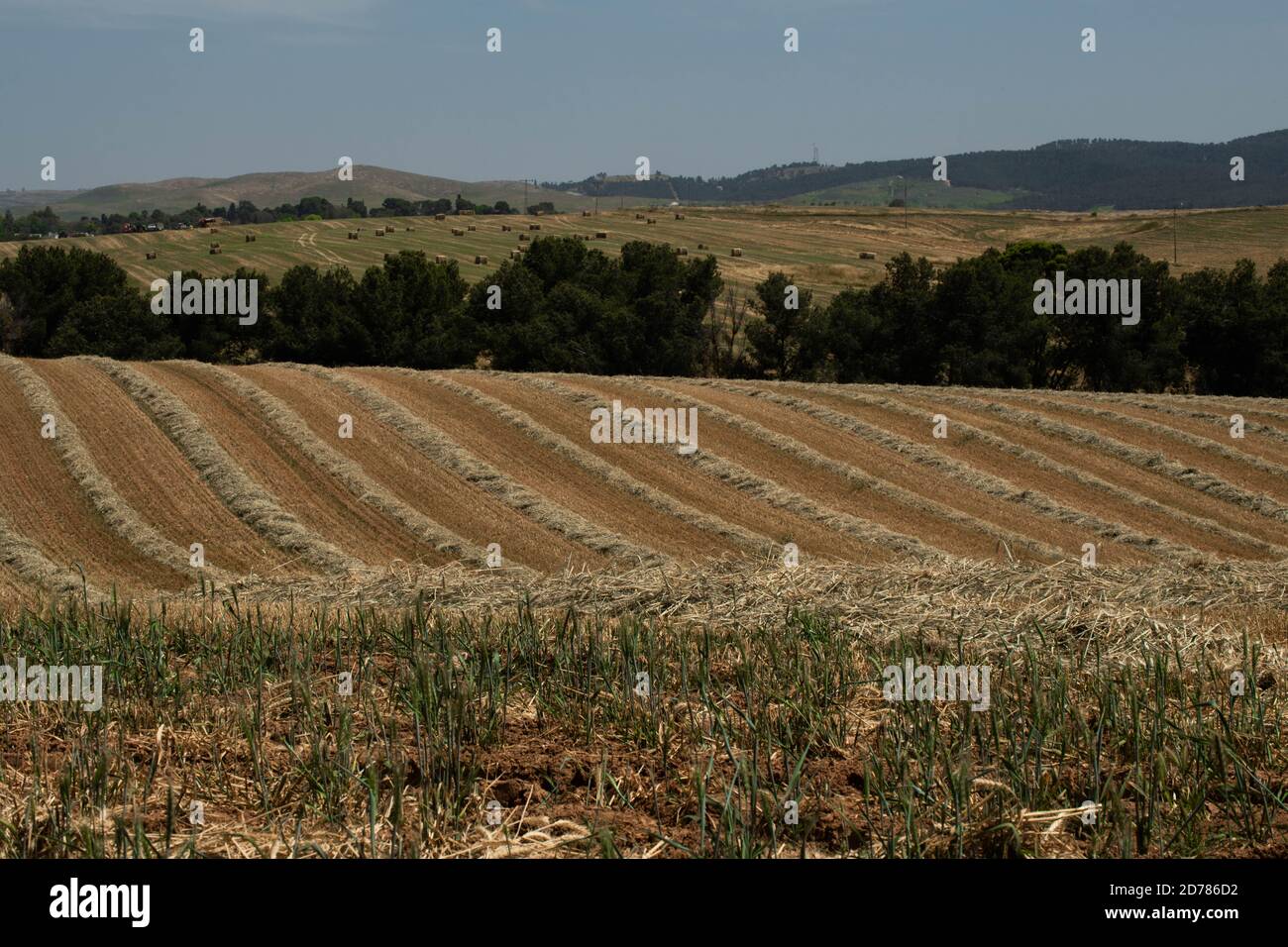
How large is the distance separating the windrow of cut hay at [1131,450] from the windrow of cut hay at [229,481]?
20.3m

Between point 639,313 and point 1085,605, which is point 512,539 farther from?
point 639,313

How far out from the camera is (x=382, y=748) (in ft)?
19.7

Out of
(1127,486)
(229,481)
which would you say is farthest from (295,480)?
(1127,486)

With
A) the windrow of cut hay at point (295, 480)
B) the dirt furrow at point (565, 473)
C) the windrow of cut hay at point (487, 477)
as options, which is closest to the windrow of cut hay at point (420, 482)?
the windrow of cut hay at point (487, 477)

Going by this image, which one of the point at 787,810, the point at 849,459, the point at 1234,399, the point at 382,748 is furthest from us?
the point at 1234,399

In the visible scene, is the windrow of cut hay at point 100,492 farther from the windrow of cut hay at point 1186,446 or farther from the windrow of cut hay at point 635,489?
the windrow of cut hay at point 1186,446

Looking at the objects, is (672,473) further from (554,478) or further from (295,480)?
(295,480)

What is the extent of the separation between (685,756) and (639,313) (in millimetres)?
54549

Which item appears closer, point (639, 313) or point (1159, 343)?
point (1159, 343)

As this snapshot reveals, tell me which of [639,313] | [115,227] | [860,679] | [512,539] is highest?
[115,227]

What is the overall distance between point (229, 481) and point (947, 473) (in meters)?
16.7

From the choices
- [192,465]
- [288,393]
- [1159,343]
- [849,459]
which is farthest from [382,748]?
[1159,343]

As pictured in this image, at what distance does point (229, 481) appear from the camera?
25859 mm

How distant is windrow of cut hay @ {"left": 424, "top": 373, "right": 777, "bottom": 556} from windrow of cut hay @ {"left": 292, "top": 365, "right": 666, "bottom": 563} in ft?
4.81
